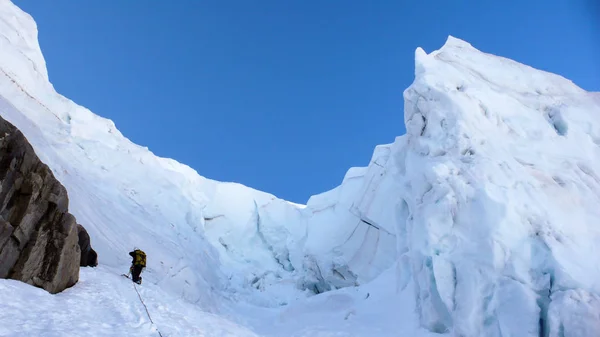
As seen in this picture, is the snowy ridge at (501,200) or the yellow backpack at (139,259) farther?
the yellow backpack at (139,259)

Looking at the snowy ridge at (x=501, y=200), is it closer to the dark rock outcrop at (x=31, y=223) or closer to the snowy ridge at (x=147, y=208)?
the dark rock outcrop at (x=31, y=223)

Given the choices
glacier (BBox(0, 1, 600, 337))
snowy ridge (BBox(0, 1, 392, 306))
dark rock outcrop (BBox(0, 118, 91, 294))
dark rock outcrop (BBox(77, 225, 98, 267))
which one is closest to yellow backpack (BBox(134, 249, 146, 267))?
glacier (BBox(0, 1, 600, 337))

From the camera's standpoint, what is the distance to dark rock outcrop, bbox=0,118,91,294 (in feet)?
27.8

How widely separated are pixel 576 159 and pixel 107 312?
1648cm

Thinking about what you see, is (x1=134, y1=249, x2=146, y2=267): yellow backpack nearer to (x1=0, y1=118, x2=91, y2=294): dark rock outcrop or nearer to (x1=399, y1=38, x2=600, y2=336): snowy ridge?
(x1=0, y1=118, x2=91, y2=294): dark rock outcrop

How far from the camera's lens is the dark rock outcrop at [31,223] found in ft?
27.8

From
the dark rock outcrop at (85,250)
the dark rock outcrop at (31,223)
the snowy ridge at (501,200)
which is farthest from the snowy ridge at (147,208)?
the snowy ridge at (501,200)

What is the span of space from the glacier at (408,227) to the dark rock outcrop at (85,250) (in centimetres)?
66

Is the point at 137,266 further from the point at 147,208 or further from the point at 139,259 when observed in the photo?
the point at 147,208

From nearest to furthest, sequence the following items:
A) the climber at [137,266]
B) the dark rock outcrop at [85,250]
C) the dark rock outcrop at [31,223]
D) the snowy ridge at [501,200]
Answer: the dark rock outcrop at [31,223], the snowy ridge at [501,200], the dark rock outcrop at [85,250], the climber at [137,266]

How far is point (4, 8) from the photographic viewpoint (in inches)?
1340

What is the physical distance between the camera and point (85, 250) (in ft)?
43.1

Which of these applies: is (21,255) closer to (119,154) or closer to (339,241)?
(339,241)

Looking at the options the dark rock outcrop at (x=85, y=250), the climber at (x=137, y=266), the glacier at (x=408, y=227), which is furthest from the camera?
the climber at (x=137, y=266)
